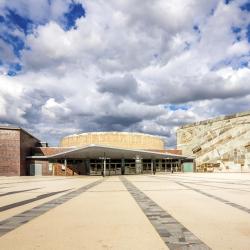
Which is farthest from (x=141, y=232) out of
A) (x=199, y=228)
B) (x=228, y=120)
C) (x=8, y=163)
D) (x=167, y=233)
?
(x=228, y=120)

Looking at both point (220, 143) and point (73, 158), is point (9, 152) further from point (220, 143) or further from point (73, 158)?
point (220, 143)

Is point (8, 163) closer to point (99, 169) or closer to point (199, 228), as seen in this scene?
point (99, 169)

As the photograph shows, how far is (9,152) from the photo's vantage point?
41.9 m

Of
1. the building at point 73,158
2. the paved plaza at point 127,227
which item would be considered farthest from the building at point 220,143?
the paved plaza at point 127,227

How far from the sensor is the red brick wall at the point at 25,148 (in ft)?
143

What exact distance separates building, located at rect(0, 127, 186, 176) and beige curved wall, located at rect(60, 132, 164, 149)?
20.7 inches

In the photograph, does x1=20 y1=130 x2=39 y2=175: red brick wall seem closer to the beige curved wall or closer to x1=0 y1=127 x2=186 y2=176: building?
x1=0 y1=127 x2=186 y2=176: building

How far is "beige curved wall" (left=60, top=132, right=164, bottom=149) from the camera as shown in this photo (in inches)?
2480

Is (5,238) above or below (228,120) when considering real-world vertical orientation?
below

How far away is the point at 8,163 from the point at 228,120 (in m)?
34.8

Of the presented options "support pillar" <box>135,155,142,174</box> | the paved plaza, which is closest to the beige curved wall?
"support pillar" <box>135,155,142,174</box>

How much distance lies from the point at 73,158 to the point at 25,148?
7.58m

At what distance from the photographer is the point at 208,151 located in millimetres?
52938

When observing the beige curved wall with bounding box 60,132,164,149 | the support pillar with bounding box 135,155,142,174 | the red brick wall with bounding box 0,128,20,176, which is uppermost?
the beige curved wall with bounding box 60,132,164,149
